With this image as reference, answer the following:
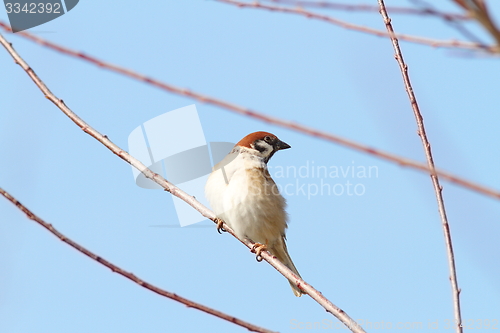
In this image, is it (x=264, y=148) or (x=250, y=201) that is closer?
(x=250, y=201)

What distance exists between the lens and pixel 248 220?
13.5ft

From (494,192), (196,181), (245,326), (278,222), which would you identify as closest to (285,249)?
(278,222)

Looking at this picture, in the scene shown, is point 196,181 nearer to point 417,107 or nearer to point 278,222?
point 278,222

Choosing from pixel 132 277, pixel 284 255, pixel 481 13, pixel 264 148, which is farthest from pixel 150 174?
pixel 481 13

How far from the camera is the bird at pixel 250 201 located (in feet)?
13.4

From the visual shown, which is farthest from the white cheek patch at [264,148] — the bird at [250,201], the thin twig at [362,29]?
the thin twig at [362,29]

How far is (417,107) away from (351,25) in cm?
105

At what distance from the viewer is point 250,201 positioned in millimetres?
4129

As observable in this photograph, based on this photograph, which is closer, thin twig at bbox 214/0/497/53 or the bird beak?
thin twig at bbox 214/0/497/53

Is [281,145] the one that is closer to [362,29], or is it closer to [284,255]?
[284,255]

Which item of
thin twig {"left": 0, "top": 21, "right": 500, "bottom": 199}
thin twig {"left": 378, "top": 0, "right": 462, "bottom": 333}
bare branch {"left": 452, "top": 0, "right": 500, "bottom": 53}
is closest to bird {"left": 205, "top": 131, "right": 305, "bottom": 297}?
thin twig {"left": 378, "top": 0, "right": 462, "bottom": 333}

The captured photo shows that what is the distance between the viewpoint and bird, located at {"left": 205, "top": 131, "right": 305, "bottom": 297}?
4090 mm

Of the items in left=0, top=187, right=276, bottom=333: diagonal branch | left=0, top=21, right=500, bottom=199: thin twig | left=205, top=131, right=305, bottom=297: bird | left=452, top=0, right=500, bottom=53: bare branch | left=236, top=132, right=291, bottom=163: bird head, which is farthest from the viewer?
left=236, top=132, right=291, bottom=163: bird head

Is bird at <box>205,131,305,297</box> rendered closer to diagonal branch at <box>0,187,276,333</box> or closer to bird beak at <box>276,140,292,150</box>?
bird beak at <box>276,140,292,150</box>
